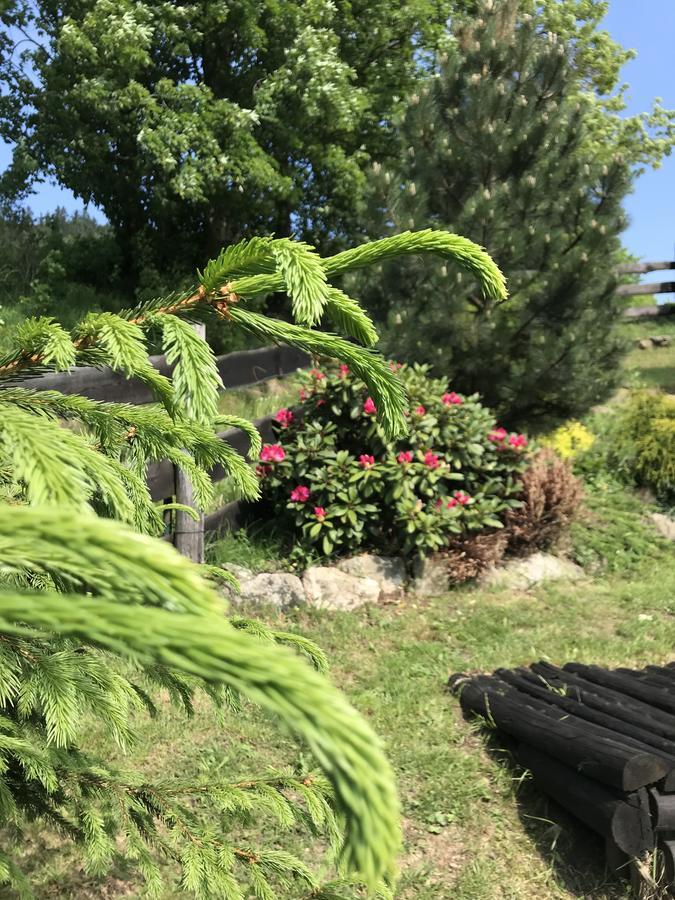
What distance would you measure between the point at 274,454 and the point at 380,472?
36.0 inches

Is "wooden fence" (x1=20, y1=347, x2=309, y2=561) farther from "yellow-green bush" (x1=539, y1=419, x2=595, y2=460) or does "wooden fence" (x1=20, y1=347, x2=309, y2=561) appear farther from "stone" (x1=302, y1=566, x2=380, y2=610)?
"yellow-green bush" (x1=539, y1=419, x2=595, y2=460)

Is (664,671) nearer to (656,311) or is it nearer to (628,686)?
(628,686)

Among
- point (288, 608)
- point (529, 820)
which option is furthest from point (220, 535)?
point (529, 820)

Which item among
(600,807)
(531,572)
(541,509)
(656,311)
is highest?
(656,311)

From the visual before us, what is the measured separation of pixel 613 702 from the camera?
372cm

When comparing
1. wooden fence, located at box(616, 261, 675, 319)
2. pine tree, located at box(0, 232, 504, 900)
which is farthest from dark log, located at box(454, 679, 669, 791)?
wooden fence, located at box(616, 261, 675, 319)

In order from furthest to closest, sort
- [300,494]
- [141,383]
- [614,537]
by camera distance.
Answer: [614,537], [300,494], [141,383]

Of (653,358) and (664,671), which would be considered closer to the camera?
(664,671)

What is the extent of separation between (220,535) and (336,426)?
4.51ft

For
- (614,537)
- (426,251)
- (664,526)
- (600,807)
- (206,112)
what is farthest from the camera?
(206,112)

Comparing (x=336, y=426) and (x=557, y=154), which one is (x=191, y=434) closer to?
(x=336, y=426)

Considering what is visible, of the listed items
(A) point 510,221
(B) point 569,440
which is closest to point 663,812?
(A) point 510,221

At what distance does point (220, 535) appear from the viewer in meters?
6.38

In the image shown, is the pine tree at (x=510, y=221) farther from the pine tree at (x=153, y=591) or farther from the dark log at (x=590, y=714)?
the pine tree at (x=153, y=591)
